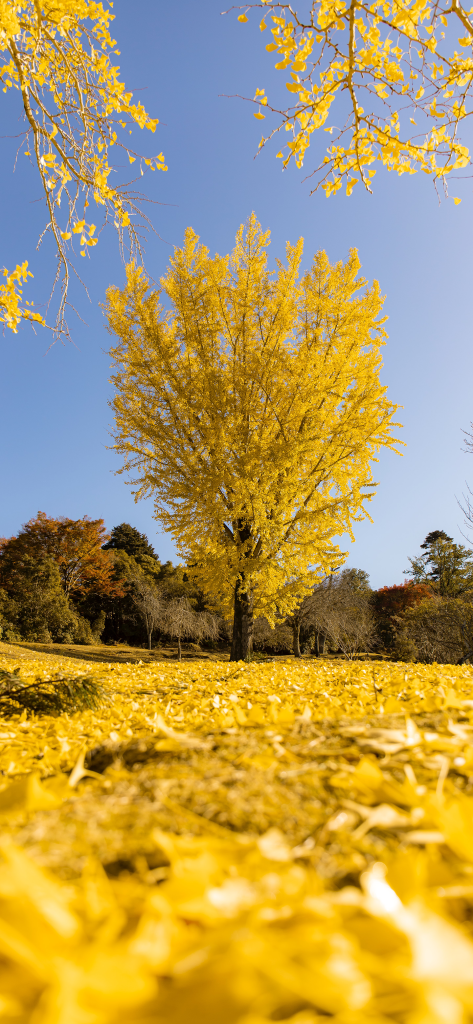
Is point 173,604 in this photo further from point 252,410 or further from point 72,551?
point 252,410

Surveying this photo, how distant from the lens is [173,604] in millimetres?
17703

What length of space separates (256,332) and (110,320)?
8.36 ft

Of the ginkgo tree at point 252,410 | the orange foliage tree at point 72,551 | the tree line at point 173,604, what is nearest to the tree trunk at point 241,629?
the ginkgo tree at point 252,410

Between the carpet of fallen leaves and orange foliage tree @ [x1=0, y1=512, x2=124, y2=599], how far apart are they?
2219 cm

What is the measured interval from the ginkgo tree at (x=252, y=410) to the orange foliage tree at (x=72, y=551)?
16.2m

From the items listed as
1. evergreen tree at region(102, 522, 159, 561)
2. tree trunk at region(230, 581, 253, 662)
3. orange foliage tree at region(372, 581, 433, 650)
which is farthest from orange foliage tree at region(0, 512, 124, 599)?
tree trunk at region(230, 581, 253, 662)

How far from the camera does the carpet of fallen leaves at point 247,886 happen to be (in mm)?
381

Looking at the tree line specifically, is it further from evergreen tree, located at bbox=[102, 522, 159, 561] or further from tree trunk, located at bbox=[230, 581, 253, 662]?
tree trunk, located at bbox=[230, 581, 253, 662]

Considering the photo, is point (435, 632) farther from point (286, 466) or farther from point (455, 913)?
point (455, 913)

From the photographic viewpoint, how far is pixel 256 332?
7.15 meters

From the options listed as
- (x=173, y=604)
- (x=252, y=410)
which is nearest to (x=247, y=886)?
(x=252, y=410)

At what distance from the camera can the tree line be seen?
12.6 meters

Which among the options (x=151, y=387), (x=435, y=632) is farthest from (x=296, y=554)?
(x=435, y=632)

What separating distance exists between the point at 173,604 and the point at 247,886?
17.7m
